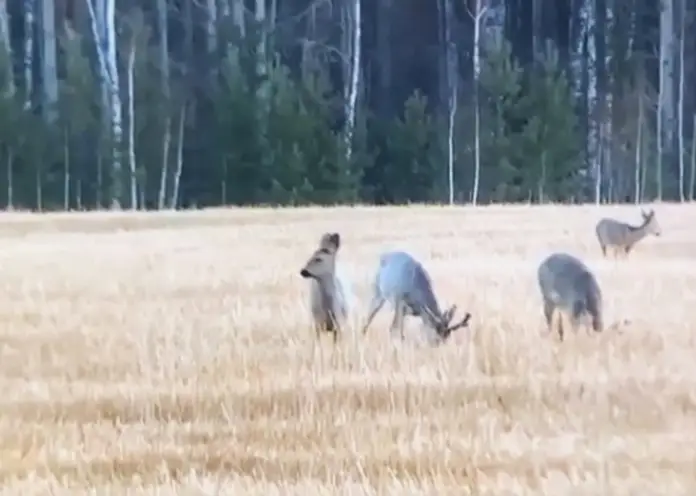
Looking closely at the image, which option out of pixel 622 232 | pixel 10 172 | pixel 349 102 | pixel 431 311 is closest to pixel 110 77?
pixel 10 172

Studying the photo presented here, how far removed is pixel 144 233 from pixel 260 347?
9.2 inches

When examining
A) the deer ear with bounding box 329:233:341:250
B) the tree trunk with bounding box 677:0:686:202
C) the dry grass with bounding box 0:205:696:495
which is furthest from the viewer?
the tree trunk with bounding box 677:0:686:202

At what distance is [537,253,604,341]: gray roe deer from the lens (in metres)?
0.99

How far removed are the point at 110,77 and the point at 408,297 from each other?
0.48m

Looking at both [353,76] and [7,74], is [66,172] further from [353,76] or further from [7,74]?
[353,76]

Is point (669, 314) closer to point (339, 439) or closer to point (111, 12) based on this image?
point (339, 439)

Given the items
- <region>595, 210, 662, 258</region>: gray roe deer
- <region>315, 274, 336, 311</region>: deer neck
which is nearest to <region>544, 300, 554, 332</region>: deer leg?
<region>595, 210, 662, 258</region>: gray roe deer

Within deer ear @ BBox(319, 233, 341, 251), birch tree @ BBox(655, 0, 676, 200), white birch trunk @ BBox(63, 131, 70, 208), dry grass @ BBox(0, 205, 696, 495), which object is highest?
birch tree @ BBox(655, 0, 676, 200)

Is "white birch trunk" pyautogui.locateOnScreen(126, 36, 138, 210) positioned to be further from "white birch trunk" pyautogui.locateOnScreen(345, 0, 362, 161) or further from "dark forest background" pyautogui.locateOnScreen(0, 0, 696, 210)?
"white birch trunk" pyautogui.locateOnScreen(345, 0, 362, 161)

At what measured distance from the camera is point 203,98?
4.00 ft

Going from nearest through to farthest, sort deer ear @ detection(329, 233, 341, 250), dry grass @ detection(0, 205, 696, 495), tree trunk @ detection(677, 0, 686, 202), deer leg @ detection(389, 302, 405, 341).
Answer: dry grass @ detection(0, 205, 696, 495) → deer leg @ detection(389, 302, 405, 341) → deer ear @ detection(329, 233, 341, 250) → tree trunk @ detection(677, 0, 686, 202)

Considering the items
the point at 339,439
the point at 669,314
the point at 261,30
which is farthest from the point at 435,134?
the point at 339,439

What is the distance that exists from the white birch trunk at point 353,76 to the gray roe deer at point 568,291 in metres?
0.28

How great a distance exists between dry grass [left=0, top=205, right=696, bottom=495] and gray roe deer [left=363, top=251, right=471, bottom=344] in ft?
0.05
